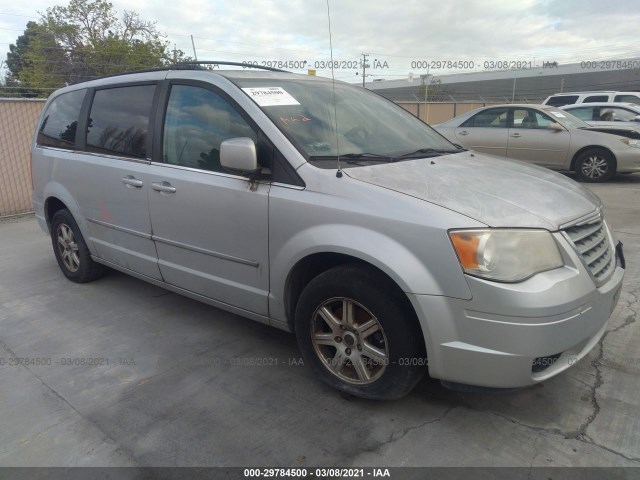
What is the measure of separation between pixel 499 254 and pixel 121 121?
3.07m

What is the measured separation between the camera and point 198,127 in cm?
321

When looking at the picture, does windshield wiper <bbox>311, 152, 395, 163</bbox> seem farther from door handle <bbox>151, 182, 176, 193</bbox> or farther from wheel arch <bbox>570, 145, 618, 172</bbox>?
wheel arch <bbox>570, 145, 618, 172</bbox>

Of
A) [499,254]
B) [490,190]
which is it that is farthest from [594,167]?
[499,254]

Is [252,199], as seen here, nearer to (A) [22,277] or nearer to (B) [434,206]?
(B) [434,206]

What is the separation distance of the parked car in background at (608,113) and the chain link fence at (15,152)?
11.2 metres

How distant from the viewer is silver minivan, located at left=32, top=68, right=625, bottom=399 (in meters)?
2.17

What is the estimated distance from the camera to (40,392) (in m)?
2.88

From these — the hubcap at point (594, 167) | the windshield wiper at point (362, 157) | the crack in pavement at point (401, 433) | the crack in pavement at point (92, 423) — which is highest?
the windshield wiper at point (362, 157)

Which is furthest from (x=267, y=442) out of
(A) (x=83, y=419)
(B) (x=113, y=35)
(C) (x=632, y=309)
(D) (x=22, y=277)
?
(B) (x=113, y=35)

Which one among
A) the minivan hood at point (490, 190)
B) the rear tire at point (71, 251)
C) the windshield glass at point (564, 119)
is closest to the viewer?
the minivan hood at point (490, 190)

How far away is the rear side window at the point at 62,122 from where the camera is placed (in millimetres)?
4316

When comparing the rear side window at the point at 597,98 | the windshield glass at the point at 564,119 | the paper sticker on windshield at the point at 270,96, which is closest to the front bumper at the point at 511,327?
the paper sticker on windshield at the point at 270,96

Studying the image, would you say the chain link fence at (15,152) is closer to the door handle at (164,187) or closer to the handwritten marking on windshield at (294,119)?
the door handle at (164,187)

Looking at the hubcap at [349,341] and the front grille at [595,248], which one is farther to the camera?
the hubcap at [349,341]
